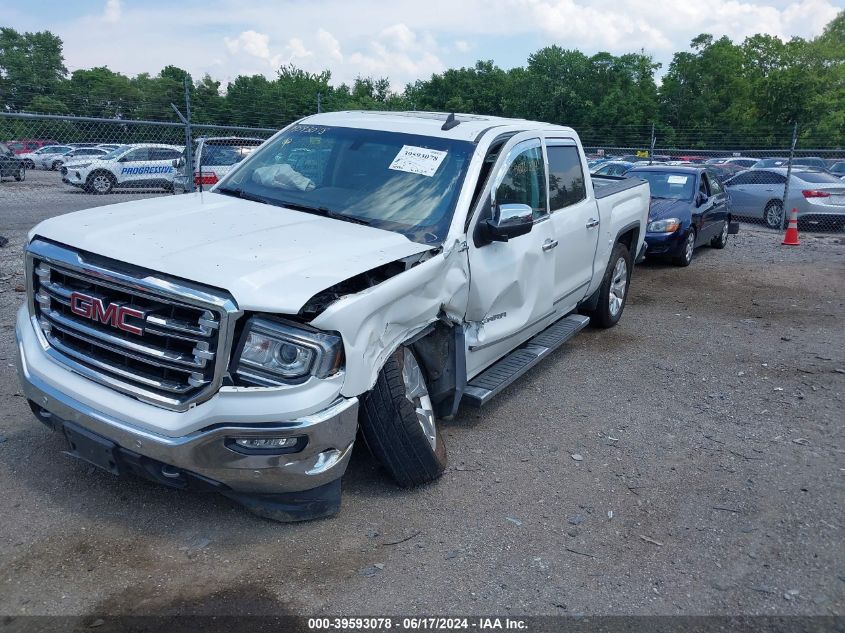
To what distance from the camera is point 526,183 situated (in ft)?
16.7

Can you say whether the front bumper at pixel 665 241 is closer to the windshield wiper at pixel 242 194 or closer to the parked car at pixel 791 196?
the parked car at pixel 791 196

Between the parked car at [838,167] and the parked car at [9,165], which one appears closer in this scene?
the parked car at [9,165]

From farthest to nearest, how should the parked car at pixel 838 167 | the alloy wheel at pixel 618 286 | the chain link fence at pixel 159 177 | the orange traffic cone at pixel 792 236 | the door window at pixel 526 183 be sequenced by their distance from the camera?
1. the parked car at pixel 838 167
2. the orange traffic cone at pixel 792 236
3. the chain link fence at pixel 159 177
4. the alloy wheel at pixel 618 286
5. the door window at pixel 526 183

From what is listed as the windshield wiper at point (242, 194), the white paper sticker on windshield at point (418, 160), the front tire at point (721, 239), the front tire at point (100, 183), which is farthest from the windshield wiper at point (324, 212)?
the front tire at point (100, 183)

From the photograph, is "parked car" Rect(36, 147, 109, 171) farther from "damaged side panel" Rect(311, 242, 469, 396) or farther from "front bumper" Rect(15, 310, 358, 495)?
"front bumper" Rect(15, 310, 358, 495)

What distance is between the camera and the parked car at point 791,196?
15.8 m

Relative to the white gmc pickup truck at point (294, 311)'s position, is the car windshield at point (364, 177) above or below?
above

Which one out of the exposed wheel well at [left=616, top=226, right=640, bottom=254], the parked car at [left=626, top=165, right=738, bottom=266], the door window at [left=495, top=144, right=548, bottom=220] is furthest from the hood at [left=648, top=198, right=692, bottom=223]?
the door window at [left=495, top=144, right=548, bottom=220]

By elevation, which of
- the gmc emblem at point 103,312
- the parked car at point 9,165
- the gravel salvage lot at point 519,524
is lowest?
the gravel salvage lot at point 519,524

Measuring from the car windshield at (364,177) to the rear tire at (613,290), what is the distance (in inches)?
112

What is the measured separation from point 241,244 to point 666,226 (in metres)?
9.07

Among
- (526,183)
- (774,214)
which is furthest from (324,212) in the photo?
(774,214)

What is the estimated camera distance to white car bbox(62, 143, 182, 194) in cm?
1738

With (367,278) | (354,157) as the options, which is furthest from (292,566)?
(354,157)
